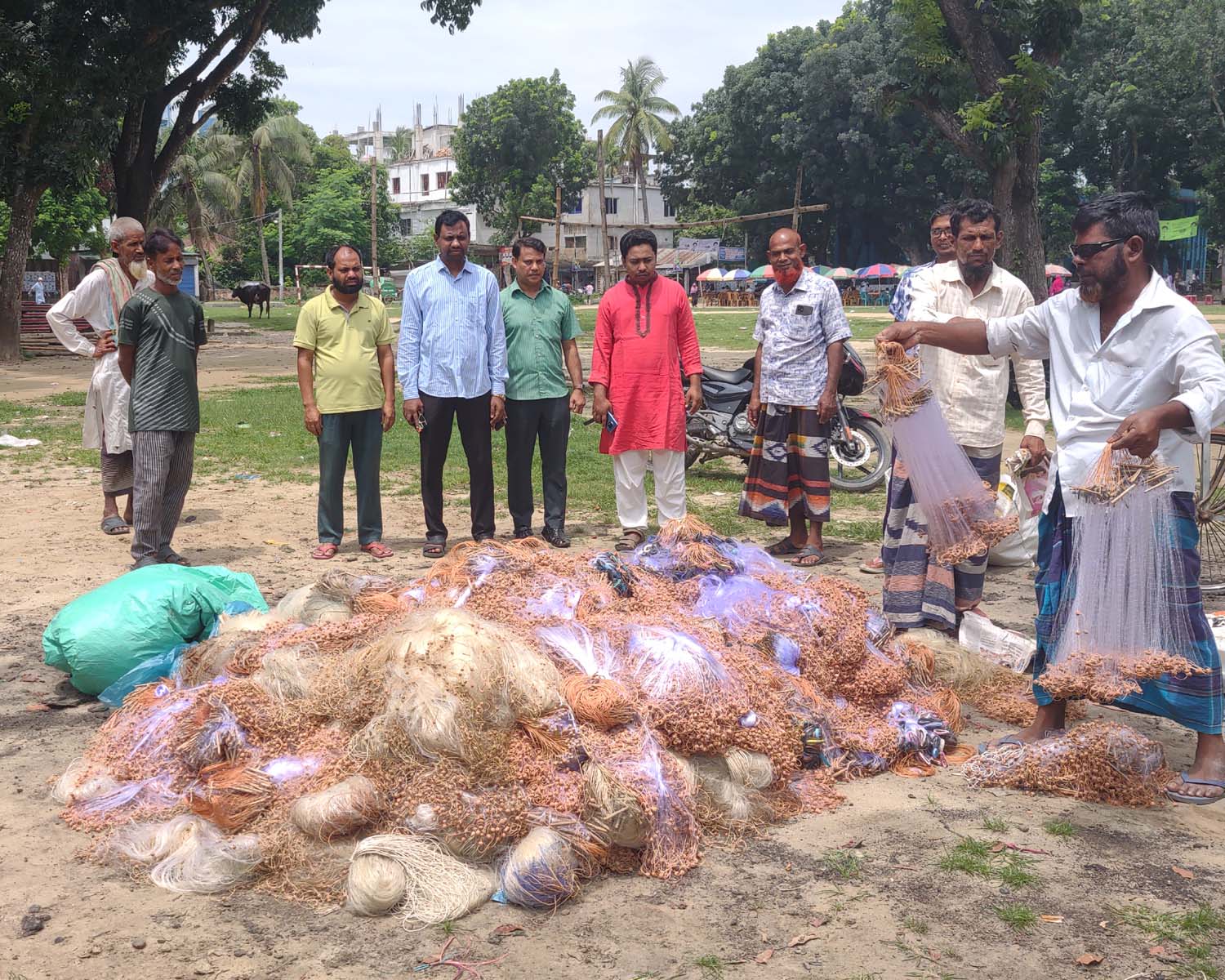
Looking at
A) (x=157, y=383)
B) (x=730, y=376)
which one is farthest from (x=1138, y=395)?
(x=730, y=376)

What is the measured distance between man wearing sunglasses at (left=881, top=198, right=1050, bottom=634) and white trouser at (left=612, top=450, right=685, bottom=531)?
2001 millimetres

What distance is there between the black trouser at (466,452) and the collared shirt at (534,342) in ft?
0.91

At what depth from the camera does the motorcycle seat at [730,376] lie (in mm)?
9477

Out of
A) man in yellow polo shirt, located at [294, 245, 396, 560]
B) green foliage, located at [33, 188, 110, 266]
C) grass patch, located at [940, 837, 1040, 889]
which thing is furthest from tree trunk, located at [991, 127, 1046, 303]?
green foliage, located at [33, 188, 110, 266]

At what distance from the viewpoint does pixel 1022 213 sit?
13781 mm

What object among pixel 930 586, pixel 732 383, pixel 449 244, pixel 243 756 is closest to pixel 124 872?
pixel 243 756

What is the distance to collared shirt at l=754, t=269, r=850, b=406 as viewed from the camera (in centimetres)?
664

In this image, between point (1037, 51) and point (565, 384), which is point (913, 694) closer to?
point (565, 384)

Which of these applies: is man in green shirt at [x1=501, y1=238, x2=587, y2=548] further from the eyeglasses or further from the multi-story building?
the multi-story building

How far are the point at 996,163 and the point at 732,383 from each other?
240 inches

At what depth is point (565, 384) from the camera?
7.16 metres

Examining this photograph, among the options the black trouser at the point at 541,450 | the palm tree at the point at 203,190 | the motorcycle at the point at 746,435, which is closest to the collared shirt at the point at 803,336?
the black trouser at the point at 541,450

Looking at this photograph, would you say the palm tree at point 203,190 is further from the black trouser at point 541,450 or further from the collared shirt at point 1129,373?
the collared shirt at point 1129,373

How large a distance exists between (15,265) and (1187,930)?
69.8ft
